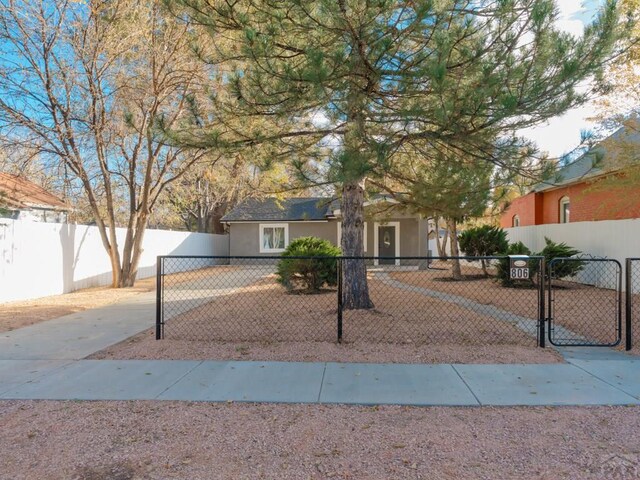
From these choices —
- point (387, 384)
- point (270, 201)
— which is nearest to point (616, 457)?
point (387, 384)

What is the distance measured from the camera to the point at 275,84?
634 cm

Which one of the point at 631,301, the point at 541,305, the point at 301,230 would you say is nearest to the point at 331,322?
the point at 541,305

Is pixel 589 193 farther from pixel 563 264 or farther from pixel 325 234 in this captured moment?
pixel 325 234

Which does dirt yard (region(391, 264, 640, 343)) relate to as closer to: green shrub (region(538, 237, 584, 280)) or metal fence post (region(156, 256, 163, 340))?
green shrub (region(538, 237, 584, 280))

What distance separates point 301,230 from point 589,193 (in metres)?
13.6

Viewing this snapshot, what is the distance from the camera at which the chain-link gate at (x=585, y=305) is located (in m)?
6.30

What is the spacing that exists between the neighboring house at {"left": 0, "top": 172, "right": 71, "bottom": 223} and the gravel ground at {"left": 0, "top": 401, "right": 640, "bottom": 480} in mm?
10395

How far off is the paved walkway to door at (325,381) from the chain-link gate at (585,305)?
0.70m

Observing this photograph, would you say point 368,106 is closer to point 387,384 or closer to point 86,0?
point 387,384

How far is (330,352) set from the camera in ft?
19.1

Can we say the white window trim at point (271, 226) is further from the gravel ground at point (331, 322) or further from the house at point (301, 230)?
the gravel ground at point (331, 322)

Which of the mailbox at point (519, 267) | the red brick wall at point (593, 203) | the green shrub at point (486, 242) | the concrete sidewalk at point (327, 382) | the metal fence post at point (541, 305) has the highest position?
the red brick wall at point (593, 203)

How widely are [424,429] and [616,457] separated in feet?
4.43

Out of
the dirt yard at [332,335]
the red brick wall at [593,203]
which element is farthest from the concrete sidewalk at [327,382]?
the red brick wall at [593,203]
